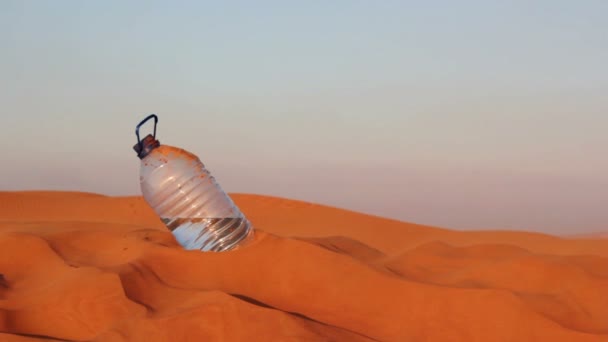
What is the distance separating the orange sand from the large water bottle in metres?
0.18

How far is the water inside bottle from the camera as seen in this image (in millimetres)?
4688

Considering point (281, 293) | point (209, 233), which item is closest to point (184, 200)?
point (209, 233)

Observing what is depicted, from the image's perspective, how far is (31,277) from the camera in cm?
436

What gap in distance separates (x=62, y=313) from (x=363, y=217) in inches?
294

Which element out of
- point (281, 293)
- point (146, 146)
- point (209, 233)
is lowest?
point (281, 293)

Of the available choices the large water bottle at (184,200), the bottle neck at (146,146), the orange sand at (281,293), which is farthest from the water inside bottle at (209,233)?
the bottle neck at (146,146)

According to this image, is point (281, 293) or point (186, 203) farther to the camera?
point (186, 203)

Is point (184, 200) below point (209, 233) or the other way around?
the other way around

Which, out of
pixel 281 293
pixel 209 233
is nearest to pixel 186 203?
pixel 209 233

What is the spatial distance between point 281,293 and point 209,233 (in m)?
0.84

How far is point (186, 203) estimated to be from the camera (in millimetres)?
4734

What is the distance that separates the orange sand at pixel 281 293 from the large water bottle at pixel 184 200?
18 centimetres

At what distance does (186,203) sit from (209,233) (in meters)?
0.28

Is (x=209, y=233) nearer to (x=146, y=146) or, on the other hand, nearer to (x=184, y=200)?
(x=184, y=200)
